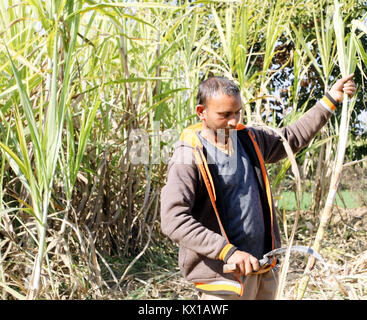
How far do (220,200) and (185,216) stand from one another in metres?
0.13

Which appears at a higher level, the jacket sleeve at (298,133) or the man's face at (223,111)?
the man's face at (223,111)

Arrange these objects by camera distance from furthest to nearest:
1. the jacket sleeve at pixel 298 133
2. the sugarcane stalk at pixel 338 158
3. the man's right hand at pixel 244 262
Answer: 1. the jacket sleeve at pixel 298 133
2. the sugarcane stalk at pixel 338 158
3. the man's right hand at pixel 244 262

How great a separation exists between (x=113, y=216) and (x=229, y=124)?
3.52 ft

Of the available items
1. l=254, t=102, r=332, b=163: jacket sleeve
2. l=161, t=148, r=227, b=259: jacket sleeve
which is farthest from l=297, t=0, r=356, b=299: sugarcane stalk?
l=161, t=148, r=227, b=259: jacket sleeve

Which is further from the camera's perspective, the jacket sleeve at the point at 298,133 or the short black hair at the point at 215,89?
the jacket sleeve at the point at 298,133

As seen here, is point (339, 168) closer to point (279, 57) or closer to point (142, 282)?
point (142, 282)

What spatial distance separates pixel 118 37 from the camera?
175 cm

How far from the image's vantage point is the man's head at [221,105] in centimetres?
112

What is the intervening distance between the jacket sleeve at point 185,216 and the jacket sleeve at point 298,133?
12.1 inches

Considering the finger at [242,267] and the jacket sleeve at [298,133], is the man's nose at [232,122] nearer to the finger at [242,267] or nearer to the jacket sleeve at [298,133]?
the jacket sleeve at [298,133]

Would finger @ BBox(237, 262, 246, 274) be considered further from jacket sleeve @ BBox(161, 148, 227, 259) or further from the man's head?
the man's head

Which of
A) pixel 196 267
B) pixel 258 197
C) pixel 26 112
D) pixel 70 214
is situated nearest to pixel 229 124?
pixel 258 197

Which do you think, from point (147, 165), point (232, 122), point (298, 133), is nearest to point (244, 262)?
point (232, 122)

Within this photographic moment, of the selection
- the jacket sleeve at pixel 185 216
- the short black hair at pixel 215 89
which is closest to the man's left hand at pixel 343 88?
the short black hair at pixel 215 89
